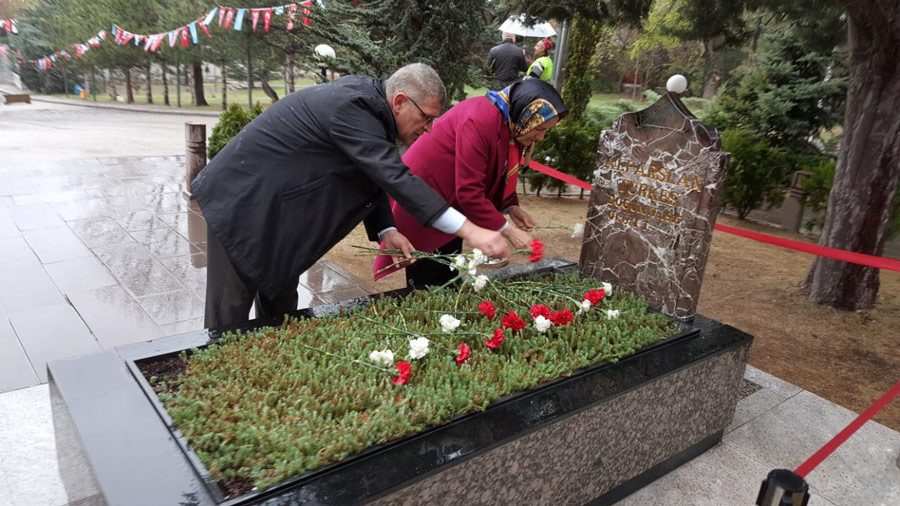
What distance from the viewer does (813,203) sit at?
7.98 metres

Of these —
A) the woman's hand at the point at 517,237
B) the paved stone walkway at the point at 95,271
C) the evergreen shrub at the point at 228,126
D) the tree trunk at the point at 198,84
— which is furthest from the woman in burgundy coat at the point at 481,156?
the tree trunk at the point at 198,84

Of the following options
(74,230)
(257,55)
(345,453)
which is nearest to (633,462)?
(345,453)

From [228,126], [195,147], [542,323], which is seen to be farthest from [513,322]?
[228,126]

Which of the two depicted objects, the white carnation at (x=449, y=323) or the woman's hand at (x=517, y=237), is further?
the woman's hand at (x=517, y=237)

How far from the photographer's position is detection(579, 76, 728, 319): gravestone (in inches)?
114

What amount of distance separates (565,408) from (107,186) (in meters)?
7.74

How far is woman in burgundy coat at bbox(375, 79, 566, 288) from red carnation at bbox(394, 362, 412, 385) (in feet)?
3.02

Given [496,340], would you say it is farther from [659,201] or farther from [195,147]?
[195,147]

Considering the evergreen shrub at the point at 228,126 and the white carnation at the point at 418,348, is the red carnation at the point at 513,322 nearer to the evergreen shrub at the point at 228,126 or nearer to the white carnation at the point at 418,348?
the white carnation at the point at 418,348

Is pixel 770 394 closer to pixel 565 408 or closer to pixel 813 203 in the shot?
pixel 565 408

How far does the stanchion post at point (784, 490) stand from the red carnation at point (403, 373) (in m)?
1.10

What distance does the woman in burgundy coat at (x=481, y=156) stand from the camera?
282cm

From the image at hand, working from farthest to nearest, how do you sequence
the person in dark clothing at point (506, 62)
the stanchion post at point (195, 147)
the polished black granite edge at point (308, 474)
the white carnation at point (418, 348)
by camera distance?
the person in dark clothing at point (506, 62) → the stanchion post at point (195, 147) → the white carnation at point (418, 348) → the polished black granite edge at point (308, 474)

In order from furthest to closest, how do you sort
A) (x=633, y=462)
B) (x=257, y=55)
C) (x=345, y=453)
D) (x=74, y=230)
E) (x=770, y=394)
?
(x=257, y=55) < (x=74, y=230) < (x=770, y=394) < (x=633, y=462) < (x=345, y=453)
